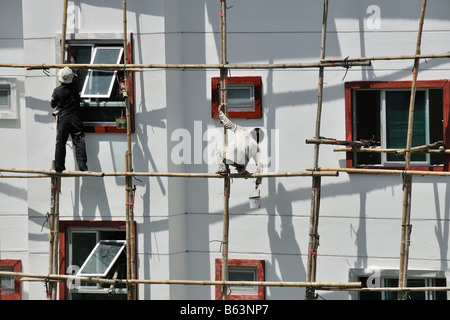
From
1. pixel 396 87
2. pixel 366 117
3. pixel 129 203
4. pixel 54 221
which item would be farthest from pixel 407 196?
pixel 54 221

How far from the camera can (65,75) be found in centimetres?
1101

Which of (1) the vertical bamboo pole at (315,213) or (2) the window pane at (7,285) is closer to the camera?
(1) the vertical bamboo pole at (315,213)

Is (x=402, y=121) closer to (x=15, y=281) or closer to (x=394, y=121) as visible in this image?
(x=394, y=121)

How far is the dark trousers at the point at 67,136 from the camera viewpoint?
11094mm

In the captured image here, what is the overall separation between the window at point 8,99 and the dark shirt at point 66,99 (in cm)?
96

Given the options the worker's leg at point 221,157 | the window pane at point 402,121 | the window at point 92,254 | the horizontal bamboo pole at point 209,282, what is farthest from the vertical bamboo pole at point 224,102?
the window pane at point 402,121

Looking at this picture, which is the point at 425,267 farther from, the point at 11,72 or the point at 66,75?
the point at 11,72

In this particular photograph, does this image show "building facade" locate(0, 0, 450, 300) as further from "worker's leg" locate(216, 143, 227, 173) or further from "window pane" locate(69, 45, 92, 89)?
"worker's leg" locate(216, 143, 227, 173)

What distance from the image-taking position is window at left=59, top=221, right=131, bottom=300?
11242 mm

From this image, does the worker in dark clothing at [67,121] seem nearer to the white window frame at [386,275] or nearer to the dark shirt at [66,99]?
the dark shirt at [66,99]

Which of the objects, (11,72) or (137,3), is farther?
(11,72)

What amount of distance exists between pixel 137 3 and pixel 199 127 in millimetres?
1618

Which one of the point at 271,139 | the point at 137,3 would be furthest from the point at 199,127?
the point at 137,3

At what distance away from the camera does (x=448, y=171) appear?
10883mm
